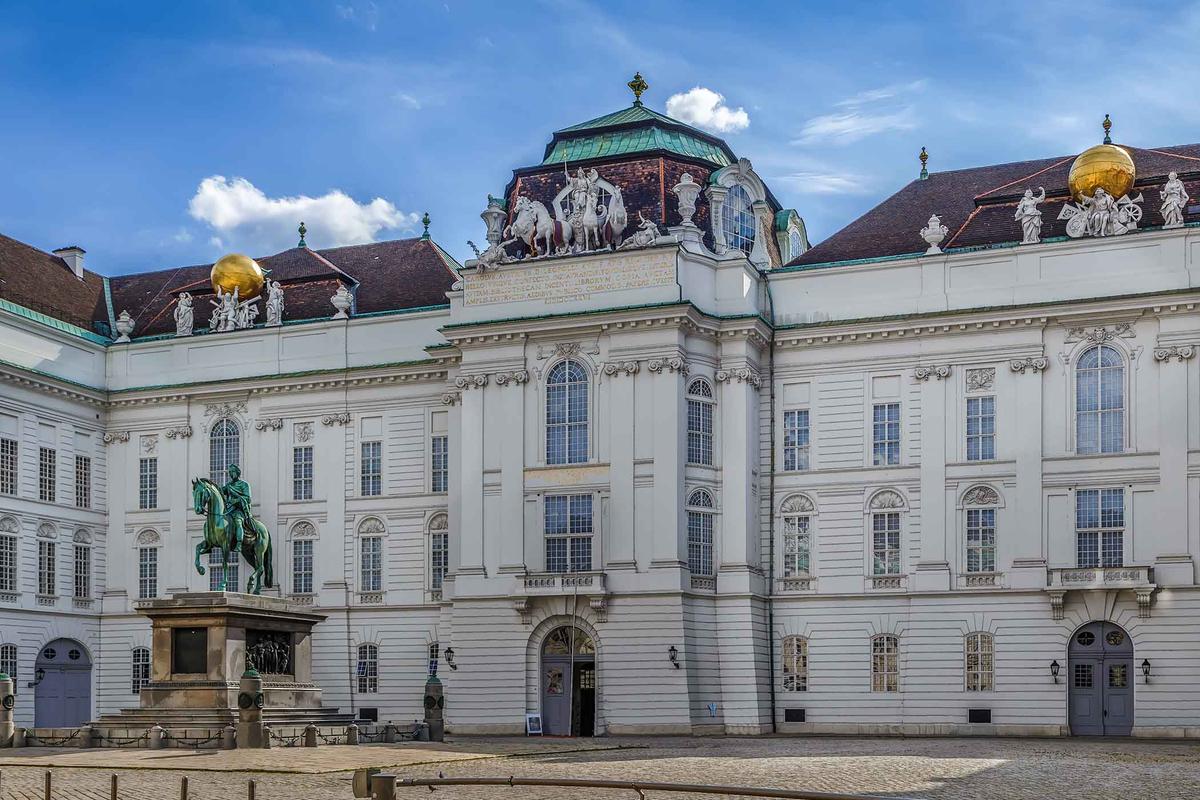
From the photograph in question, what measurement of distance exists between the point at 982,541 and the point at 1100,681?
5260mm

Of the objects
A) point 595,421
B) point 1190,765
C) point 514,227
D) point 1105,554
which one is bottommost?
point 1190,765

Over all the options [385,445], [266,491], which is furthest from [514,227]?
[266,491]

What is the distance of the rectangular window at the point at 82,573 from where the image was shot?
60.9 metres

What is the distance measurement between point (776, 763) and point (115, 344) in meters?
36.8

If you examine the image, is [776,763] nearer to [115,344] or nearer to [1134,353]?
[1134,353]

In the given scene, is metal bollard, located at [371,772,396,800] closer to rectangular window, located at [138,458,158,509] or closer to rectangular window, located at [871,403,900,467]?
rectangular window, located at [871,403,900,467]

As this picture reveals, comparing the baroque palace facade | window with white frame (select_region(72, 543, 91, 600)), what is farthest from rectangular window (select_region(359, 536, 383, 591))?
window with white frame (select_region(72, 543, 91, 600))

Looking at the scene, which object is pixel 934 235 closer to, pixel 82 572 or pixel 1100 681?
pixel 1100 681

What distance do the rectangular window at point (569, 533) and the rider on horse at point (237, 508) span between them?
33.2ft

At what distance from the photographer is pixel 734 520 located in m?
53.4

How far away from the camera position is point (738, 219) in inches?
2248

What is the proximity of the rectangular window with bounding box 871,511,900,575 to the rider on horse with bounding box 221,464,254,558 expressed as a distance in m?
18.9

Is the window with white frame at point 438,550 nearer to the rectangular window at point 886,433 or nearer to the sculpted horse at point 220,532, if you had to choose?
the sculpted horse at point 220,532

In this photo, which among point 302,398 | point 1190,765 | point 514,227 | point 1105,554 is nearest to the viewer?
point 1190,765
